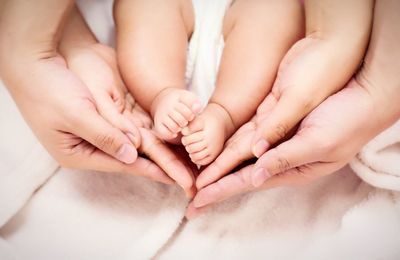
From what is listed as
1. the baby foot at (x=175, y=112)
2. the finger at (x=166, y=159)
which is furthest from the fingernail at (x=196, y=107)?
the finger at (x=166, y=159)

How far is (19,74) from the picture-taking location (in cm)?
79

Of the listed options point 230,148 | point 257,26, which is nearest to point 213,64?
point 257,26

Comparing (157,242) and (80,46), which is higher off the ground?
(80,46)

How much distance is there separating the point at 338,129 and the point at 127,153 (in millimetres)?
330

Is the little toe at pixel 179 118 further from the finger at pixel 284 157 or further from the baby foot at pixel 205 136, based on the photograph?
the finger at pixel 284 157

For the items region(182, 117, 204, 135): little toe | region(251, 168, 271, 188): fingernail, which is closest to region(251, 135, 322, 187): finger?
region(251, 168, 271, 188): fingernail

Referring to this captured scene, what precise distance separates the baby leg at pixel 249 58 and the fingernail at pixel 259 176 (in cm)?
7

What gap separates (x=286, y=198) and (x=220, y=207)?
12 cm

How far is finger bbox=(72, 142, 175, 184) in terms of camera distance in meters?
0.76

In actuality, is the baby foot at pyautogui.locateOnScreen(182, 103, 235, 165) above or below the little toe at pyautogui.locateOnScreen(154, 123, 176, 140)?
below

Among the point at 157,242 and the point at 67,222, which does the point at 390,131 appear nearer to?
the point at 157,242

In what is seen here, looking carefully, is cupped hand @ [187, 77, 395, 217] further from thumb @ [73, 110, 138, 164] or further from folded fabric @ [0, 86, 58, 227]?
folded fabric @ [0, 86, 58, 227]

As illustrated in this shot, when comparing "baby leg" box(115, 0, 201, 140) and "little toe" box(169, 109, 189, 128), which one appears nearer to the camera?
"little toe" box(169, 109, 189, 128)

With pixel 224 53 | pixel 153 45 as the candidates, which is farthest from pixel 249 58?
pixel 153 45
